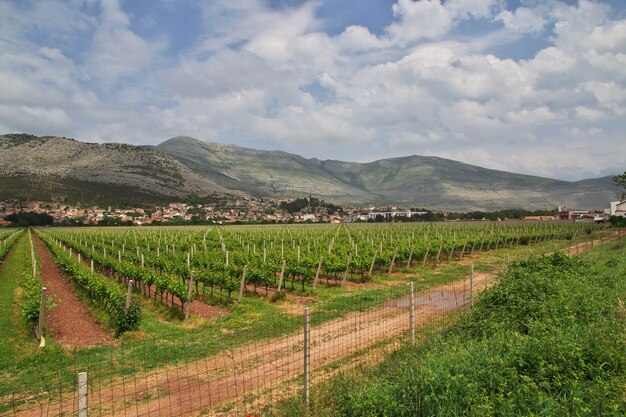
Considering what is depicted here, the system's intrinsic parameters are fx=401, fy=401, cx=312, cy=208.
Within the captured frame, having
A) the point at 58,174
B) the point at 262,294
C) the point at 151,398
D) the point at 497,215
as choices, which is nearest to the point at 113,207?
the point at 58,174

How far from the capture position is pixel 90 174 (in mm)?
124000

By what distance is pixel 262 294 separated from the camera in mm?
16547

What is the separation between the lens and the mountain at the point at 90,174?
10869 cm

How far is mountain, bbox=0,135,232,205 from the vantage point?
357 ft

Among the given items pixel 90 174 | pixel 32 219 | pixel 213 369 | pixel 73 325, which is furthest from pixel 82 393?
pixel 90 174

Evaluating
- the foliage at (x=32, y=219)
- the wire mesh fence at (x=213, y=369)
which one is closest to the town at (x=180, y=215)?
the foliage at (x=32, y=219)

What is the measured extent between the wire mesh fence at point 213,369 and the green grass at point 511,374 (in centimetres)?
96

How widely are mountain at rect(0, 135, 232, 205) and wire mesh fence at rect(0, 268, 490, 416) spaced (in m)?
111

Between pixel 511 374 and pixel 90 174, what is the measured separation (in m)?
139

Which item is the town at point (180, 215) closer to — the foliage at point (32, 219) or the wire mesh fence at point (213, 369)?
the foliage at point (32, 219)

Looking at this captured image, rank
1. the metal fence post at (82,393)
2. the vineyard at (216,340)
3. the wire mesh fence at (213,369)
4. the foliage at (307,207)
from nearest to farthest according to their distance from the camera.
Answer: the metal fence post at (82,393) → the wire mesh fence at (213,369) → the vineyard at (216,340) → the foliage at (307,207)

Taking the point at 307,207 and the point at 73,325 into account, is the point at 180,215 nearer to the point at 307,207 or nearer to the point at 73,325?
the point at 307,207

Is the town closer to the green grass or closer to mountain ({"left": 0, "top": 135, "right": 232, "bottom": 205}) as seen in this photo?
mountain ({"left": 0, "top": 135, "right": 232, "bottom": 205})

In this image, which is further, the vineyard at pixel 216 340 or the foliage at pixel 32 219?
the foliage at pixel 32 219
